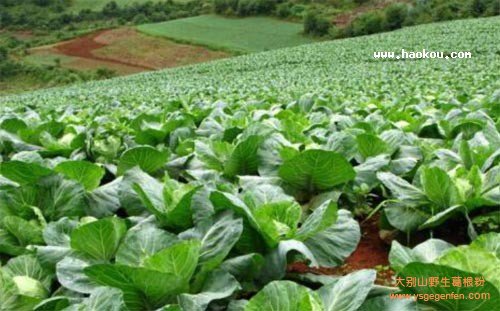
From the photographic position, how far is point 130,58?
49719mm

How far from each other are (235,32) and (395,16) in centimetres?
1567

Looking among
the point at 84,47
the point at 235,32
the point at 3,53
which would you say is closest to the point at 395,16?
the point at 235,32

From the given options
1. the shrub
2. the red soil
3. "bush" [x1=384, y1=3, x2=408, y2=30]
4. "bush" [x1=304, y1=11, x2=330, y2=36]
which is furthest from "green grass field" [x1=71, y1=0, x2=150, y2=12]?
the red soil

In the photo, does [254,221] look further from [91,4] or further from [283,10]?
[91,4]

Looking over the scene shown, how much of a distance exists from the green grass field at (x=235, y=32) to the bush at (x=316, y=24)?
97cm

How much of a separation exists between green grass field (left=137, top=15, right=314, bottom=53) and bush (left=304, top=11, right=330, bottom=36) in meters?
0.97

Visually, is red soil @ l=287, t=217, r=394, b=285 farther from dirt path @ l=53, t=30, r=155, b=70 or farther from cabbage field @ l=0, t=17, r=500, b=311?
dirt path @ l=53, t=30, r=155, b=70

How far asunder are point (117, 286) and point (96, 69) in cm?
4942

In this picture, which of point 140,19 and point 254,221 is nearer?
point 254,221

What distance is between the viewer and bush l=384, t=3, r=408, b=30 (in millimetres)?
48562

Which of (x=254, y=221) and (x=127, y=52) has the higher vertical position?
(x=254, y=221)

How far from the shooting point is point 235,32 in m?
55.0

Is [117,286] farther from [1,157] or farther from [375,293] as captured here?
[1,157]

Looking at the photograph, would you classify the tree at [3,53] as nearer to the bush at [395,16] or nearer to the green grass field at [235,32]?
the green grass field at [235,32]
